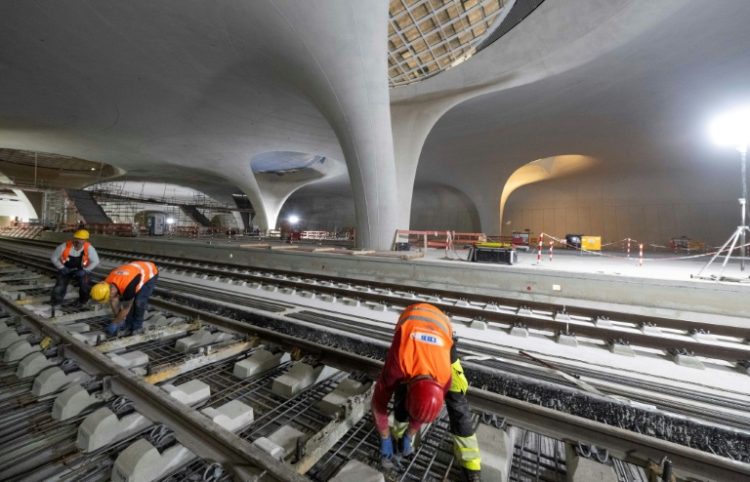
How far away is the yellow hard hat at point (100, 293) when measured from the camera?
11.4 ft

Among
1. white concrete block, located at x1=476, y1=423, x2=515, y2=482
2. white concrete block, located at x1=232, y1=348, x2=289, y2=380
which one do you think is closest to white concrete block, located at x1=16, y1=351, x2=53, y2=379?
white concrete block, located at x1=232, y1=348, x2=289, y2=380

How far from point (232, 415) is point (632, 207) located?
27908 mm

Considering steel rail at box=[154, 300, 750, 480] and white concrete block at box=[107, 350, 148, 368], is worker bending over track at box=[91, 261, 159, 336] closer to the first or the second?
white concrete block at box=[107, 350, 148, 368]

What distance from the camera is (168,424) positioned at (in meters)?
2.03

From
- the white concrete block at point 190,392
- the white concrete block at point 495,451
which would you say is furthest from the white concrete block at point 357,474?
the white concrete block at point 190,392

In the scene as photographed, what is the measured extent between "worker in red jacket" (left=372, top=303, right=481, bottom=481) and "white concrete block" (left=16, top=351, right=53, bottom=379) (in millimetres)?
3197

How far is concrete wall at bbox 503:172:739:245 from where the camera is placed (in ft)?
62.1

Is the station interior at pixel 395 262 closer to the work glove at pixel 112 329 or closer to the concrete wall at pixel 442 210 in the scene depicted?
the work glove at pixel 112 329

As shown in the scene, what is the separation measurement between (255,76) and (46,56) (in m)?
8.02

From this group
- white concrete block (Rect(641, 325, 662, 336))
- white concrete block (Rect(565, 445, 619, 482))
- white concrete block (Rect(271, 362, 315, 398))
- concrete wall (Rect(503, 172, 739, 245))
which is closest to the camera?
white concrete block (Rect(565, 445, 619, 482))

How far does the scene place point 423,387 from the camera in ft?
5.37

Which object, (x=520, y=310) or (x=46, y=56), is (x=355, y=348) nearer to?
(x=520, y=310)

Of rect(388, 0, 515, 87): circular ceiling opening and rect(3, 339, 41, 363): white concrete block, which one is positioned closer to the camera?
rect(3, 339, 41, 363): white concrete block

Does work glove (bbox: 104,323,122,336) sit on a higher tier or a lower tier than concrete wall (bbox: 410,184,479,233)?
lower
